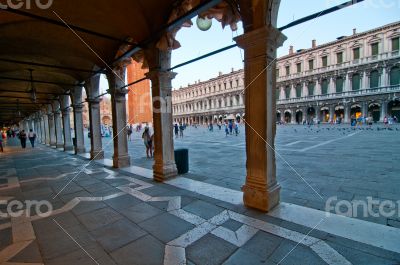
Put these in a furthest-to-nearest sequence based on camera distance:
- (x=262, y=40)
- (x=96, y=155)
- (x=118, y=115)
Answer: (x=96, y=155)
(x=118, y=115)
(x=262, y=40)

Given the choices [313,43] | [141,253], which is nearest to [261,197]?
[141,253]

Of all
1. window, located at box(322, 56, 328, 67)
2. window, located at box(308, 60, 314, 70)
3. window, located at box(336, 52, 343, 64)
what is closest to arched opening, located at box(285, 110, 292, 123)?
window, located at box(308, 60, 314, 70)

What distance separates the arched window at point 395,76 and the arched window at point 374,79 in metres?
1.55

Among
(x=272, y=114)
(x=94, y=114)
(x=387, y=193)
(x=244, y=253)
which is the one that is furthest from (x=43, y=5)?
(x=387, y=193)

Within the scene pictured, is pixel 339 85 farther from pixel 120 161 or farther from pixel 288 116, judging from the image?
pixel 120 161

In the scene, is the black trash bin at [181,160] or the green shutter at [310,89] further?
the green shutter at [310,89]

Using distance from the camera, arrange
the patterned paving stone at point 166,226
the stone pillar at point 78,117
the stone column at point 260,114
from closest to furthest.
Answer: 1. the patterned paving stone at point 166,226
2. the stone column at point 260,114
3. the stone pillar at point 78,117

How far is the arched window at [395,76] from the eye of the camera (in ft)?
95.4

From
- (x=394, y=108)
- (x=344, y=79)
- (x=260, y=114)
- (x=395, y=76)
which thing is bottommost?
(x=260, y=114)

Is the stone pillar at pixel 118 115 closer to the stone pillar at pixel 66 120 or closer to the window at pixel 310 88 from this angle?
the stone pillar at pixel 66 120

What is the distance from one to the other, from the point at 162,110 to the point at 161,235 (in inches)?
133

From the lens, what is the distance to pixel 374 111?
103 feet

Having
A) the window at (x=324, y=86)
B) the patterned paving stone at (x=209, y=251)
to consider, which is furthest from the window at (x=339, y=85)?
the patterned paving stone at (x=209, y=251)

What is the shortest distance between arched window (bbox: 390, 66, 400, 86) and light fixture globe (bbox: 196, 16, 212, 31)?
36628 millimetres
